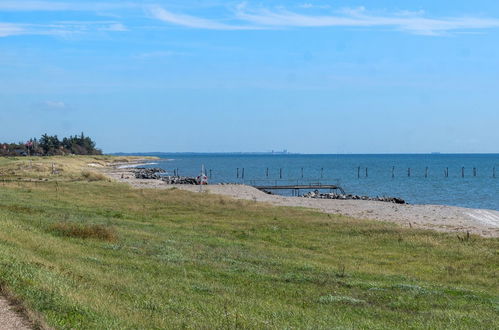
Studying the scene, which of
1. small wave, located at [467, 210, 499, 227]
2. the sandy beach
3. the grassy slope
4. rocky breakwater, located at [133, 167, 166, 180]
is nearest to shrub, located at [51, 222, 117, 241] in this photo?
the grassy slope

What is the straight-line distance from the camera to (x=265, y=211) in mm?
42312

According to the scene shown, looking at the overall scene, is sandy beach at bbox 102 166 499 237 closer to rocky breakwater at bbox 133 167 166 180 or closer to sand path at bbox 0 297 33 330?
sand path at bbox 0 297 33 330

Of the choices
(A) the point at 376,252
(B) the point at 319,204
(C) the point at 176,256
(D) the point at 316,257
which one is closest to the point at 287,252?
(D) the point at 316,257

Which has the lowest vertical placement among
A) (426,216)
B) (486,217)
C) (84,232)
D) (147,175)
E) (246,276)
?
(486,217)

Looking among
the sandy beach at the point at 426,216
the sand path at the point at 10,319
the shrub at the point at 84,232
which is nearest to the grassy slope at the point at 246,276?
A: the sand path at the point at 10,319

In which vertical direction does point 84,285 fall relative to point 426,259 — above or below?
above

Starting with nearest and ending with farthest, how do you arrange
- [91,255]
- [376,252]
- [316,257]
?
[91,255]
[316,257]
[376,252]

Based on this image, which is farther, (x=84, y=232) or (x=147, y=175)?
(x=147, y=175)

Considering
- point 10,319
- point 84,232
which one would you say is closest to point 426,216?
point 84,232

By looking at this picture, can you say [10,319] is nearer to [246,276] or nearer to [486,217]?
[246,276]

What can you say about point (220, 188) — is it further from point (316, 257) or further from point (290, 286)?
point (290, 286)

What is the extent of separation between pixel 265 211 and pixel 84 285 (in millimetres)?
30637

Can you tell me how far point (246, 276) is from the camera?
16.1m

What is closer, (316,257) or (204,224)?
(316,257)
